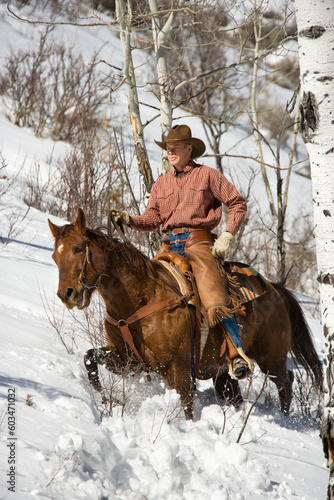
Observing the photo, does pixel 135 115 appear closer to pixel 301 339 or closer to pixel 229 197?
pixel 229 197

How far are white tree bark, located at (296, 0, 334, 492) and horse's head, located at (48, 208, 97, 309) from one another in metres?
1.57

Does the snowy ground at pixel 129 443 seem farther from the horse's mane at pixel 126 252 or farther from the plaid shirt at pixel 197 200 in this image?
the plaid shirt at pixel 197 200

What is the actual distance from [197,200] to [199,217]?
0.15 meters

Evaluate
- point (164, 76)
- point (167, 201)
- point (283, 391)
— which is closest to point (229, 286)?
point (167, 201)

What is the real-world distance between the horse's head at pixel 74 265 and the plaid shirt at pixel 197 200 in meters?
0.84

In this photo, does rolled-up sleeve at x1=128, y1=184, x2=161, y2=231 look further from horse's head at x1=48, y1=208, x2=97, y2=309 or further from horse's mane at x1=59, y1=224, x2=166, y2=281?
horse's head at x1=48, y1=208, x2=97, y2=309

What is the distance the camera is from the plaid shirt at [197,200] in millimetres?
3908

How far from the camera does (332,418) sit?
7.97 ft

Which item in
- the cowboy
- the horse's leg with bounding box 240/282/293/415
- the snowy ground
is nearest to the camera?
the snowy ground

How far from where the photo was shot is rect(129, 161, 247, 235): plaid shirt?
154 inches

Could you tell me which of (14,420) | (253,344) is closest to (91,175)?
(253,344)

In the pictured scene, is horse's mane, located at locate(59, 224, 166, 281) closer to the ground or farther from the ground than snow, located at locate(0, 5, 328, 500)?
farther from the ground

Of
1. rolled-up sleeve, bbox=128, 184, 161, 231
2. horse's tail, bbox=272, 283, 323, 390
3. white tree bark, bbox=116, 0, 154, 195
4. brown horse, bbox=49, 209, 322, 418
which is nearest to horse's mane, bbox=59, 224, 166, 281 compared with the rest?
brown horse, bbox=49, 209, 322, 418

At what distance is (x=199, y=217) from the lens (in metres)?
3.94
